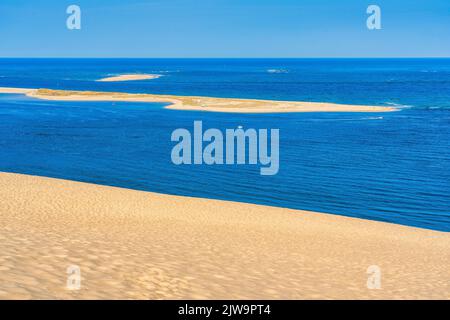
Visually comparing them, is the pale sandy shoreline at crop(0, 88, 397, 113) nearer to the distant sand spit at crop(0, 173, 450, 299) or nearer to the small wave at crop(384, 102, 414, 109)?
the small wave at crop(384, 102, 414, 109)

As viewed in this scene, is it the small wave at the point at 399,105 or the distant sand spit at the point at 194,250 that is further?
the small wave at the point at 399,105

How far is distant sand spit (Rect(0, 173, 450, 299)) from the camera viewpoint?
10.6 metres

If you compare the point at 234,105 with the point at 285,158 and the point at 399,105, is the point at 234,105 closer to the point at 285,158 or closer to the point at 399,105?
the point at 399,105

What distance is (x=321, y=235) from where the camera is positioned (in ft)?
62.6

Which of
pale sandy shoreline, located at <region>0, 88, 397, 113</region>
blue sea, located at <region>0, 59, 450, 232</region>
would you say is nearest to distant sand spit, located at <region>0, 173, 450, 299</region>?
blue sea, located at <region>0, 59, 450, 232</region>

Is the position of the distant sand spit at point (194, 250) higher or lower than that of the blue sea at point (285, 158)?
lower

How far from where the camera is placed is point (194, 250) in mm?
14922

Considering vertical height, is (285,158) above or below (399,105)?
below

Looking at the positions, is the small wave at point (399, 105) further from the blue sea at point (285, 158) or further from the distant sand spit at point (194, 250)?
the distant sand spit at point (194, 250)

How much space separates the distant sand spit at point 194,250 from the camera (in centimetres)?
1064

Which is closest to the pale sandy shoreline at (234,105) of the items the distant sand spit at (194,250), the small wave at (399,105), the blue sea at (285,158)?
the small wave at (399,105)

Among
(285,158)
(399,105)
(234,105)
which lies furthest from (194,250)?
(399,105)
